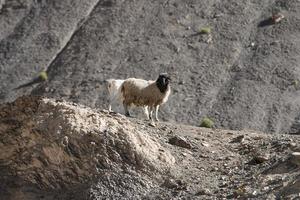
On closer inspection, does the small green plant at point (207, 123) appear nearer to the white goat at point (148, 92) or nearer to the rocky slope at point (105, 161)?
the white goat at point (148, 92)

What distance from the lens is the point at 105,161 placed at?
19.2m

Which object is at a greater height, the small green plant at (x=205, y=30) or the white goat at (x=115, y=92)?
the white goat at (x=115, y=92)

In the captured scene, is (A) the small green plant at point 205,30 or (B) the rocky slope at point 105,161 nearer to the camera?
(B) the rocky slope at point 105,161

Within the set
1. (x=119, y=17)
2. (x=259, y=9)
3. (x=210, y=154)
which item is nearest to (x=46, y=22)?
(x=119, y=17)

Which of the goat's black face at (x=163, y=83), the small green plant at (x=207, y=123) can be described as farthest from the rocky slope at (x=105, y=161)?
the small green plant at (x=207, y=123)

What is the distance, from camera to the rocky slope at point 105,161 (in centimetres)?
1889

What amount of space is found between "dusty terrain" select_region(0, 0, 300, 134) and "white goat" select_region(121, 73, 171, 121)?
15.5m

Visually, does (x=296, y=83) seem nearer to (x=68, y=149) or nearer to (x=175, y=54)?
(x=175, y=54)

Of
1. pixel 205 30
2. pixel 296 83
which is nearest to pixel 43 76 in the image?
pixel 205 30

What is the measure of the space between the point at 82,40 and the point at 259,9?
39.0ft

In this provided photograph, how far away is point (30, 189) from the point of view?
1978 cm

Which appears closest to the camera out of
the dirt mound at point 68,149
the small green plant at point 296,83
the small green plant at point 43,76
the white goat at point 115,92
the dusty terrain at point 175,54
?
the dirt mound at point 68,149

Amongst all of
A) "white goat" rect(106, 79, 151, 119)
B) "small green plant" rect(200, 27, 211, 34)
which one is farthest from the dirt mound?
"small green plant" rect(200, 27, 211, 34)

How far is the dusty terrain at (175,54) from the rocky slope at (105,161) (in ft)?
71.7
